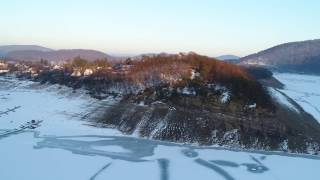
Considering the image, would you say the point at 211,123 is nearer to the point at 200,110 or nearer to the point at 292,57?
the point at 200,110

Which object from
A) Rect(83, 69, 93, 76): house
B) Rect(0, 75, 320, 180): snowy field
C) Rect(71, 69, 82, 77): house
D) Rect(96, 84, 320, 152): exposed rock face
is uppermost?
Rect(83, 69, 93, 76): house

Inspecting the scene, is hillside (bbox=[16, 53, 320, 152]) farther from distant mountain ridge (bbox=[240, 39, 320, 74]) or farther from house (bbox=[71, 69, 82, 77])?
distant mountain ridge (bbox=[240, 39, 320, 74])

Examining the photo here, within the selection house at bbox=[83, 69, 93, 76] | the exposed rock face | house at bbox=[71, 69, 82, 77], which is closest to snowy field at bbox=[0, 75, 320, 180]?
the exposed rock face

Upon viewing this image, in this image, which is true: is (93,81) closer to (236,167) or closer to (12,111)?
(12,111)

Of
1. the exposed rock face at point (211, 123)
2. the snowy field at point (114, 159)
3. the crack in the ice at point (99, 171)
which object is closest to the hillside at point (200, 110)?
the exposed rock face at point (211, 123)

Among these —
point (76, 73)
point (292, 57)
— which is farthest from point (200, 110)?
point (292, 57)

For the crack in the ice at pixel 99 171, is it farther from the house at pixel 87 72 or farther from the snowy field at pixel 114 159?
the house at pixel 87 72
